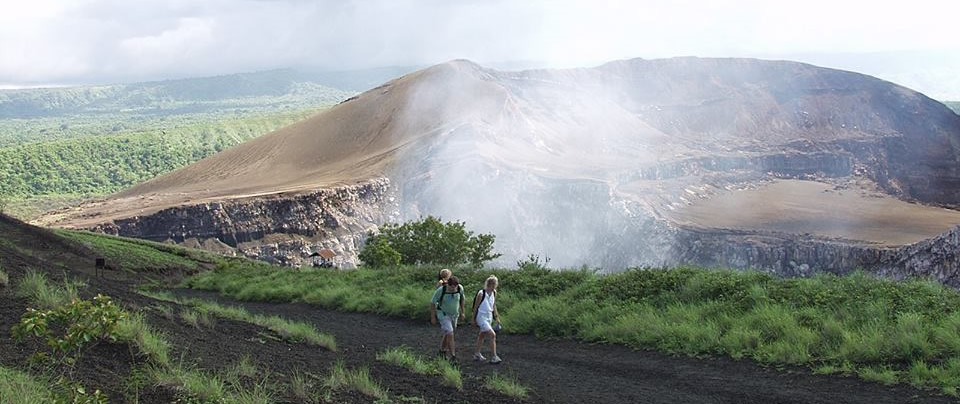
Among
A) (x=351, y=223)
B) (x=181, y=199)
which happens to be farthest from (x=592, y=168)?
(x=181, y=199)

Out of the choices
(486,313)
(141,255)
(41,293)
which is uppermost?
(41,293)

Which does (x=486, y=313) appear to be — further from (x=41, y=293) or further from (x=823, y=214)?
(x=823, y=214)

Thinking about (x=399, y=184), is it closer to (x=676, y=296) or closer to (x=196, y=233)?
(x=196, y=233)

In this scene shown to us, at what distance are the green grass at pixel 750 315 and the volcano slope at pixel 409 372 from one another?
44 cm

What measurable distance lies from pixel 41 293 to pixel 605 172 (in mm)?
81216

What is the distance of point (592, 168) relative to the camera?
9150 centimetres

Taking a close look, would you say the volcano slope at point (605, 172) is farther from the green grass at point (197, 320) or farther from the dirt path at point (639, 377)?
the green grass at point (197, 320)

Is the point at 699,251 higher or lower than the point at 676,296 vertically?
lower

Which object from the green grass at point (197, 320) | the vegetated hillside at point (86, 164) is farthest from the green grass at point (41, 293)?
the vegetated hillside at point (86, 164)

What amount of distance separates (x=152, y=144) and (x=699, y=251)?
143m

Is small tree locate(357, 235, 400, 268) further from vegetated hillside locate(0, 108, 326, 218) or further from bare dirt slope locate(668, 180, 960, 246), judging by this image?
vegetated hillside locate(0, 108, 326, 218)

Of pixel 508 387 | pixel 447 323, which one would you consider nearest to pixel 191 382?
pixel 508 387

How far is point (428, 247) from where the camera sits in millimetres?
41562

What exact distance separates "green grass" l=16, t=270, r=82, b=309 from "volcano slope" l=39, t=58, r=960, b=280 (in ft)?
181
